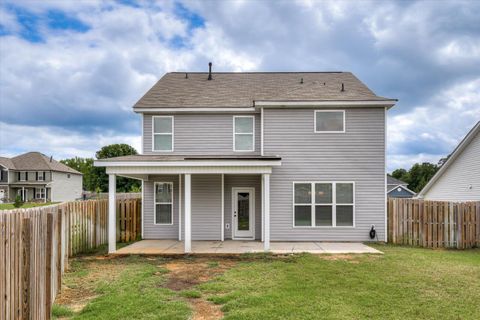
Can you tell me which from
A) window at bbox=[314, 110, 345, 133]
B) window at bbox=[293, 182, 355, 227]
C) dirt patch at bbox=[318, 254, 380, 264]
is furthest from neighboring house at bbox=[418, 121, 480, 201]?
dirt patch at bbox=[318, 254, 380, 264]

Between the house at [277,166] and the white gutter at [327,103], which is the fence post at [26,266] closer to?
the house at [277,166]

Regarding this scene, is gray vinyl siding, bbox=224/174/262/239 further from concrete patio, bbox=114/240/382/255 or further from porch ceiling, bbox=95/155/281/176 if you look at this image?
porch ceiling, bbox=95/155/281/176

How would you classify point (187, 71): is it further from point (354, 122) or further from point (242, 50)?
point (354, 122)

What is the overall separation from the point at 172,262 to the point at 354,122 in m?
8.69

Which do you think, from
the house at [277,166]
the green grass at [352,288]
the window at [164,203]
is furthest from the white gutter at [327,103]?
the green grass at [352,288]

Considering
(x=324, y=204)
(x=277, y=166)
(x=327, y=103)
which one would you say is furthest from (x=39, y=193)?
(x=327, y=103)

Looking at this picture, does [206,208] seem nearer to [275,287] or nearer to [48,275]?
[275,287]

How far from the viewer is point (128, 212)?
49.3 feet

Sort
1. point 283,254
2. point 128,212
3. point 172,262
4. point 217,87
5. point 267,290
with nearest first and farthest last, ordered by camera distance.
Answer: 1. point 267,290
2. point 172,262
3. point 283,254
4. point 128,212
5. point 217,87

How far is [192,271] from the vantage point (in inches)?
369

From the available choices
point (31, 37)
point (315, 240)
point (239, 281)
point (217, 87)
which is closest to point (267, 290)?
point (239, 281)

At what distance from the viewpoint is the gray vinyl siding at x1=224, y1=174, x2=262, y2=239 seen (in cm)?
1476

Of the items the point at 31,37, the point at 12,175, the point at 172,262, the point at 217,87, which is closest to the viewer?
the point at 172,262

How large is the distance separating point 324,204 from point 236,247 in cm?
390
